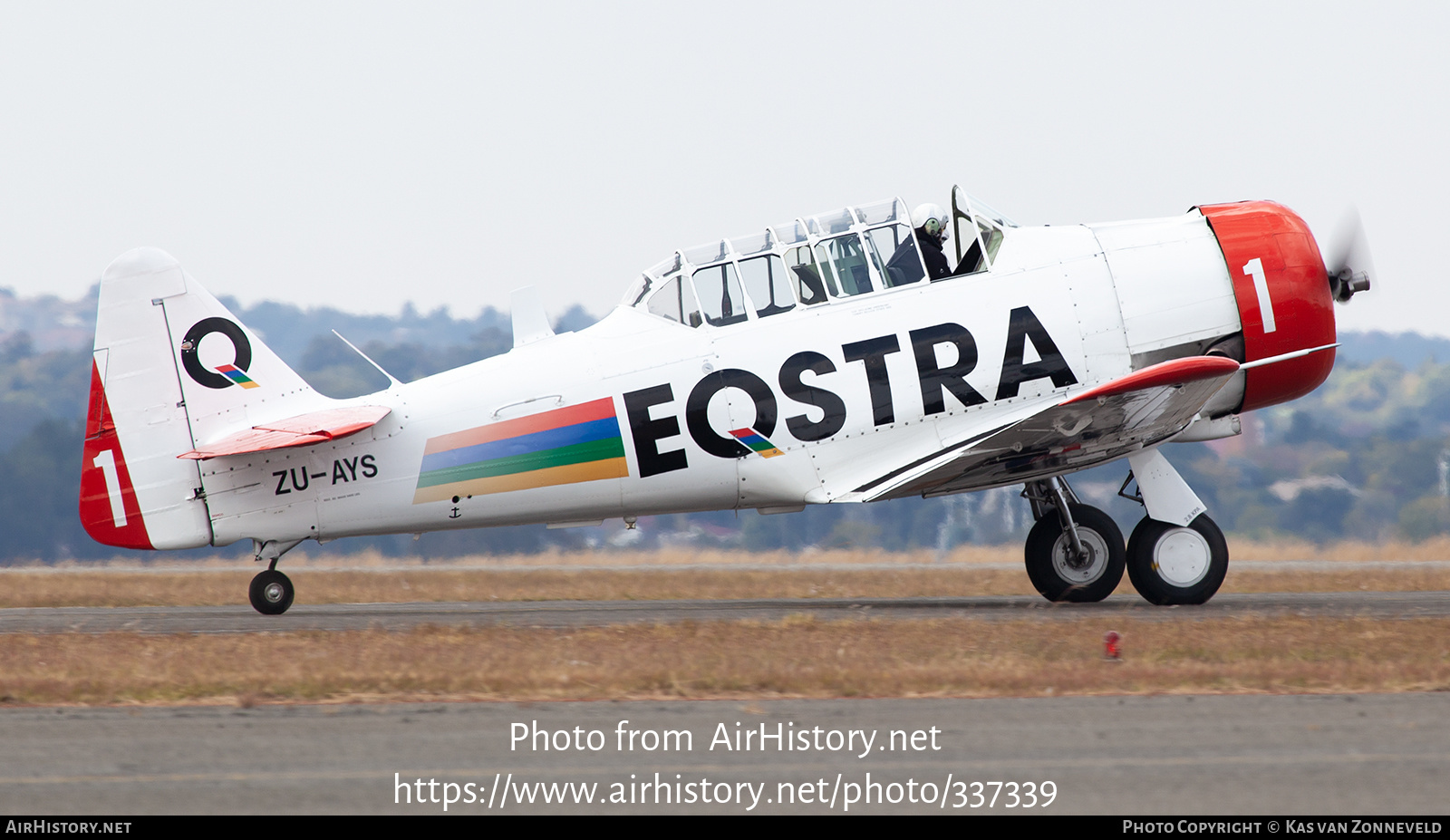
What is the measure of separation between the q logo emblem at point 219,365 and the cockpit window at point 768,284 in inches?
199

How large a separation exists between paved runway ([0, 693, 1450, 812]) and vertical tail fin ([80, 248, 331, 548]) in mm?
5540

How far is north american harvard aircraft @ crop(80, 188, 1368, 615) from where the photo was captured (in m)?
13.5

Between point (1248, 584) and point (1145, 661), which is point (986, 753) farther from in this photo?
point (1248, 584)

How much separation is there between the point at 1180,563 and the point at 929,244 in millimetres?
4090

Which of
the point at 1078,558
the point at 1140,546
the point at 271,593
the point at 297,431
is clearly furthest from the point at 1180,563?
the point at 271,593

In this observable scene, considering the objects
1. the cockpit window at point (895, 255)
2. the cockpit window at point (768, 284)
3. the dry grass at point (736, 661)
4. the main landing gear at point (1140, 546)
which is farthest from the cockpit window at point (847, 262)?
the dry grass at point (736, 661)

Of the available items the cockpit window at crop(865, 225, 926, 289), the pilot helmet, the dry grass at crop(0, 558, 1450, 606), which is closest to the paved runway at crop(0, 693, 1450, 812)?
the cockpit window at crop(865, 225, 926, 289)

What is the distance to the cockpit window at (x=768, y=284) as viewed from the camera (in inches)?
550

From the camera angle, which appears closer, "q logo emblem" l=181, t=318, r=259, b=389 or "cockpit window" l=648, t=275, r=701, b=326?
"q logo emblem" l=181, t=318, r=259, b=389

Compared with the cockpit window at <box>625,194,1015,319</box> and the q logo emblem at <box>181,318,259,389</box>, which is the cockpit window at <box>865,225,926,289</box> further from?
the q logo emblem at <box>181,318,259,389</box>

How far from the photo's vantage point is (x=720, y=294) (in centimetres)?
1406

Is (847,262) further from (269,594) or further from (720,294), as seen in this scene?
(269,594)

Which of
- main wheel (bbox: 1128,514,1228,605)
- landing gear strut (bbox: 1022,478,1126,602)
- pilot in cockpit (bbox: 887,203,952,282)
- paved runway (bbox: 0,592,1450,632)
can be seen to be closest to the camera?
paved runway (bbox: 0,592,1450,632)
